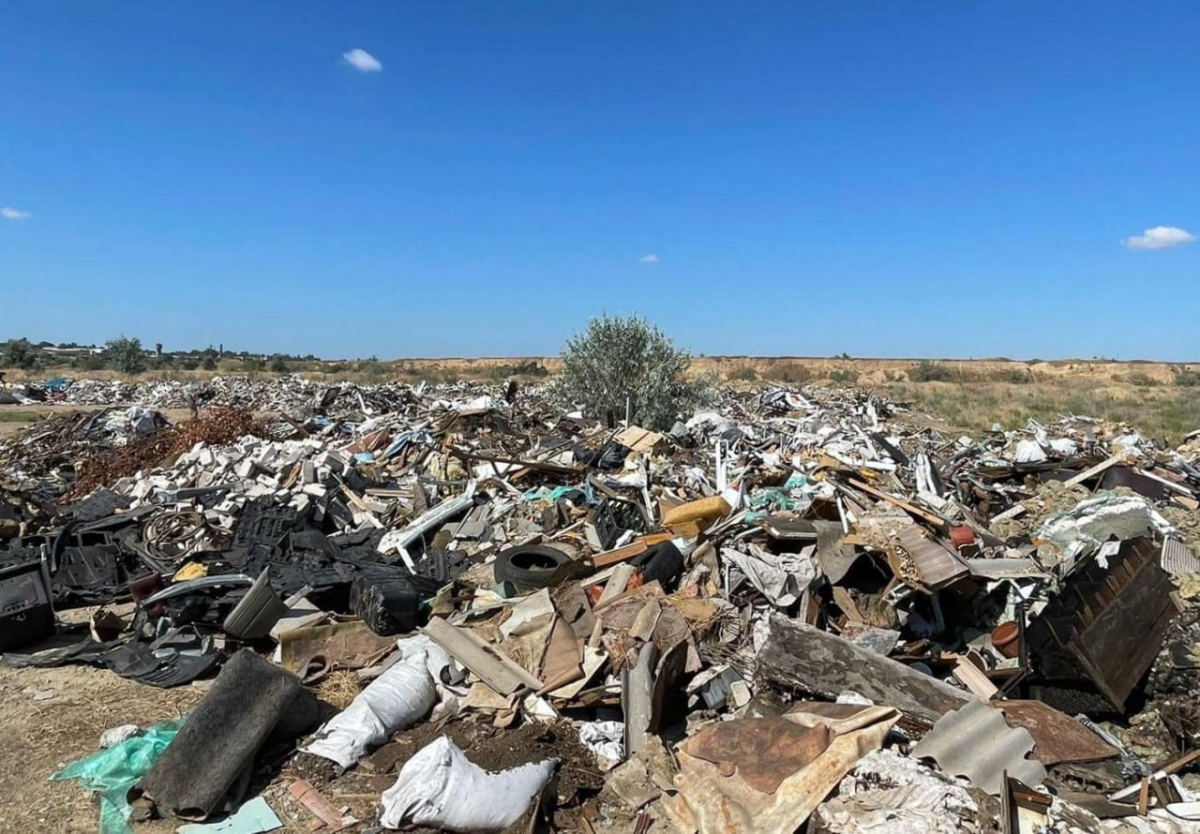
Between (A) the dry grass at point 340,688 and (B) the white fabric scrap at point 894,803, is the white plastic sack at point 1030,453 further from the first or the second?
(A) the dry grass at point 340,688

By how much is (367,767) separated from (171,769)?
1.07 meters

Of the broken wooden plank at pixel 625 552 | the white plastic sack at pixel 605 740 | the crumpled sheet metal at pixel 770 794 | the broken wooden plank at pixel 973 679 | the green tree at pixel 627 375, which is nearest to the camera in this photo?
the crumpled sheet metal at pixel 770 794

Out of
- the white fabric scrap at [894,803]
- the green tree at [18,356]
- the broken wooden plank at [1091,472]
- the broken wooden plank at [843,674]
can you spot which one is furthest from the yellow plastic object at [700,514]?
the green tree at [18,356]

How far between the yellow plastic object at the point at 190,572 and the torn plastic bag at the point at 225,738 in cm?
367

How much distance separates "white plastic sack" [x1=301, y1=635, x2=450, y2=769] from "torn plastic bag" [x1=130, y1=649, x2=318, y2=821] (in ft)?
1.05

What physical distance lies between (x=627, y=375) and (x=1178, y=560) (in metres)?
11.7

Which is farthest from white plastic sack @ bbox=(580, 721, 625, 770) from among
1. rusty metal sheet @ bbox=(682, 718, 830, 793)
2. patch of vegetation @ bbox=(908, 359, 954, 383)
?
patch of vegetation @ bbox=(908, 359, 954, 383)

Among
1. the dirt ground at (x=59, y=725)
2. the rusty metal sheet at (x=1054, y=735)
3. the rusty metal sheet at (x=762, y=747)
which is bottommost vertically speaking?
the dirt ground at (x=59, y=725)

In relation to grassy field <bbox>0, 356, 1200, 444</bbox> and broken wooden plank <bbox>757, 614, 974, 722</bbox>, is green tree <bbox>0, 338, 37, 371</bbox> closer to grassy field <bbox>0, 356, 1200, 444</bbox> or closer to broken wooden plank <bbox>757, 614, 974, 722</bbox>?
grassy field <bbox>0, 356, 1200, 444</bbox>

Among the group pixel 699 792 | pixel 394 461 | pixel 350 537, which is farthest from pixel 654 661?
pixel 394 461

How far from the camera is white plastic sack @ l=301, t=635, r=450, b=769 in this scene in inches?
175

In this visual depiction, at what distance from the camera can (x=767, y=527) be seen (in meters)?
6.78

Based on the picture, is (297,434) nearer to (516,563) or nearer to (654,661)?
(516,563)

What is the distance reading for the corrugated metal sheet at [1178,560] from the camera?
7.29 m
